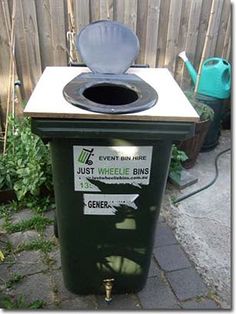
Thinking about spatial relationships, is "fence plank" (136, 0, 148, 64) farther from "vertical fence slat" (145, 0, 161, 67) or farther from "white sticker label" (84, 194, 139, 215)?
"white sticker label" (84, 194, 139, 215)

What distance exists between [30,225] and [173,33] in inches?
91.0

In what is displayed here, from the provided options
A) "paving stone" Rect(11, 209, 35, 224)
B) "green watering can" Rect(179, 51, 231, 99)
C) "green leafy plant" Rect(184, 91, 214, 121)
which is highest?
"green watering can" Rect(179, 51, 231, 99)

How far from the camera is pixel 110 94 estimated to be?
6.11ft

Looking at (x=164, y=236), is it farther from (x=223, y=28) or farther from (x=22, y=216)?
(x=223, y=28)

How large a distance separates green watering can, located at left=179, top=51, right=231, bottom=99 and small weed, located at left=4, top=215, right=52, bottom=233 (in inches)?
78.1

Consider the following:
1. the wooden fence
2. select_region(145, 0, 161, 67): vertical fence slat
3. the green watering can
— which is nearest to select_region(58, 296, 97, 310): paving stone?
the wooden fence

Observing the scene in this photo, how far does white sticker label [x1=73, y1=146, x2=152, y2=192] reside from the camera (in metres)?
1.54

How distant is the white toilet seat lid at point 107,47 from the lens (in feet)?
6.20

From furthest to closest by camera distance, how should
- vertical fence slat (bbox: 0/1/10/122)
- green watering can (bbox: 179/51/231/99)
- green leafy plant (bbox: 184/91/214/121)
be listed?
green watering can (bbox: 179/51/231/99), green leafy plant (bbox: 184/91/214/121), vertical fence slat (bbox: 0/1/10/122)

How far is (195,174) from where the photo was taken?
3309 mm

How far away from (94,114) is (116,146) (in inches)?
7.4

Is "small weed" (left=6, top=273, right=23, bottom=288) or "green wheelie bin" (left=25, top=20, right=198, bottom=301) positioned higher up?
"green wheelie bin" (left=25, top=20, right=198, bottom=301)

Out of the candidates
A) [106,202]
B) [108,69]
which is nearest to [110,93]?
[108,69]

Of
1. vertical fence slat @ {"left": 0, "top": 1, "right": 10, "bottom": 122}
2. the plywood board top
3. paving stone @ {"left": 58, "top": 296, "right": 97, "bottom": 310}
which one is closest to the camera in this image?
the plywood board top
